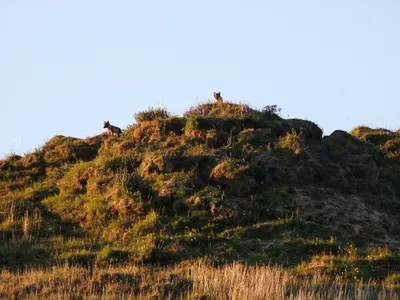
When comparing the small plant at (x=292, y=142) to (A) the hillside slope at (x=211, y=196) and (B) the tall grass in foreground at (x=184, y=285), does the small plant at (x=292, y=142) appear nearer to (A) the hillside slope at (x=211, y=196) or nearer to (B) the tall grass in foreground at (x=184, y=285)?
(A) the hillside slope at (x=211, y=196)

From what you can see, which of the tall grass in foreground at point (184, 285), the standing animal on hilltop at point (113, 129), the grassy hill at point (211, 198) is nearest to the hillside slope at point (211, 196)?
the grassy hill at point (211, 198)

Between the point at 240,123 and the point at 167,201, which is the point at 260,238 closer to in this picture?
the point at 167,201

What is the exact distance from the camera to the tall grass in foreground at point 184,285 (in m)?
14.9

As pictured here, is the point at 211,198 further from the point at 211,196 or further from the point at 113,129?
the point at 113,129

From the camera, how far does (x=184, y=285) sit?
16016 millimetres

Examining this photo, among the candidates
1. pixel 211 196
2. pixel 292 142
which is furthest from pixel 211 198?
pixel 292 142

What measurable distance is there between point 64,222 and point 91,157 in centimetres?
533

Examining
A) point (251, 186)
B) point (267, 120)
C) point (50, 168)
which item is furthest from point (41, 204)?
point (267, 120)

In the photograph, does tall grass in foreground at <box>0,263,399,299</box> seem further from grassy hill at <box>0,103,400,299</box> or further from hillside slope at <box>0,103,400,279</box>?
hillside slope at <box>0,103,400,279</box>

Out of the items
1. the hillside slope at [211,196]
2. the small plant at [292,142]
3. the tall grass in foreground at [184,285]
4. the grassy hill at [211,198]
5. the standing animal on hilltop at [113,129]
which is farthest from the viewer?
the standing animal on hilltop at [113,129]

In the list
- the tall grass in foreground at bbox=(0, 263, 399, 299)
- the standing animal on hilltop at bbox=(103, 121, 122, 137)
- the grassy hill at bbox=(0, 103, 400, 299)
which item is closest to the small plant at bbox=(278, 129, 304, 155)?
the grassy hill at bbox=(0, 103, 400, 299)

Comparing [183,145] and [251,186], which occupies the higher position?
[183,145]

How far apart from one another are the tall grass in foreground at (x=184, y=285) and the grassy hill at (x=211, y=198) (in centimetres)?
42

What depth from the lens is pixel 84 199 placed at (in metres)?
23.1
